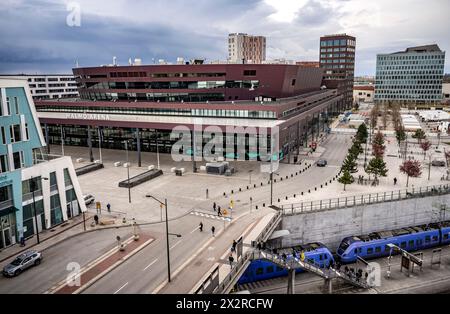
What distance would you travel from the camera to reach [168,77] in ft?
263

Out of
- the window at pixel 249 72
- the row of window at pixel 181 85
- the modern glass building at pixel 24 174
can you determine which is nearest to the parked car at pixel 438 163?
the row of window at pixel 181 85

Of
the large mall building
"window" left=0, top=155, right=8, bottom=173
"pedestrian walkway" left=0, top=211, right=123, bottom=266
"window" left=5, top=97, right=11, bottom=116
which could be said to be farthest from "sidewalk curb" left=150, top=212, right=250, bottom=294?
the large mall building

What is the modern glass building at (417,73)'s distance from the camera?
7352 inches

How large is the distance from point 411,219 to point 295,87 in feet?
146

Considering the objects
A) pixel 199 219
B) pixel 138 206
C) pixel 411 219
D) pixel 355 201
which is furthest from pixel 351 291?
pixel 138 206

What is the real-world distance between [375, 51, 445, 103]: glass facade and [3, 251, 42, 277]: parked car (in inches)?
8033

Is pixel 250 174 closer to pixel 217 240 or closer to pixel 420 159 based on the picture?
pixel 217 240

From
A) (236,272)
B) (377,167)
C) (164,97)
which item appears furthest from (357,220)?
(164,97)

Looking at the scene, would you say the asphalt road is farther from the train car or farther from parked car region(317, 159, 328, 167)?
parked car region(317, 159, 328, 167)

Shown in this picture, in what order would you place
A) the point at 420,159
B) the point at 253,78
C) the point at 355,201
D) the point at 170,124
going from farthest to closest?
1. the point at 253,78
2. the point at 420,159
3. the point at 170,124
4. the point at 355,201

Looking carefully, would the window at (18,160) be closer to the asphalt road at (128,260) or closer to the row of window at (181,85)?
the asphalt road at (128,260)

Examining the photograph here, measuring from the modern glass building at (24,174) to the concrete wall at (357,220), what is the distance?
25.5 metres

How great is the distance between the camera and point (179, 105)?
67688 millimetres

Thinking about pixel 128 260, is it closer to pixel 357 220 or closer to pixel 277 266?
pixel 277 266
